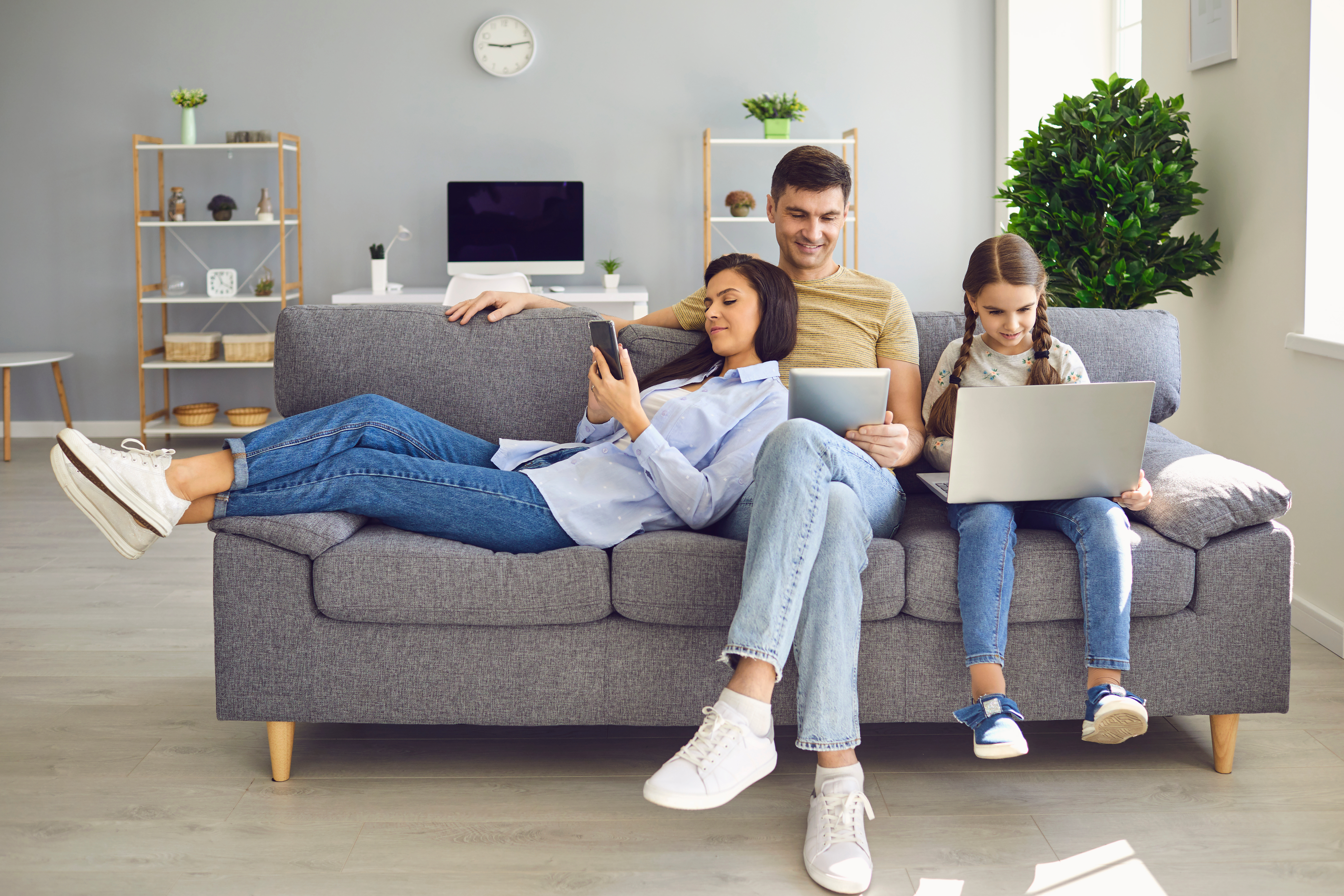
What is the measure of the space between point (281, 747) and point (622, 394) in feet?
2.68

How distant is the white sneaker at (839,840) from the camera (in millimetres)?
1508

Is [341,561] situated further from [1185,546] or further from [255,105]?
[255,105]

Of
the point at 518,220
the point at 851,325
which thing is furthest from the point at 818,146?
the point at 851,325

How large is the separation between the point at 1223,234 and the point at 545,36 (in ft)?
10.9

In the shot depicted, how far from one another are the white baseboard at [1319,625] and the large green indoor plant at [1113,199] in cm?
88

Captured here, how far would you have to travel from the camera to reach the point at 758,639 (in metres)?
1.54

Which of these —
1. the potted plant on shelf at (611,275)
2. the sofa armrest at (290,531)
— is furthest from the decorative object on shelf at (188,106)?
the sofa armrest at (290,531)

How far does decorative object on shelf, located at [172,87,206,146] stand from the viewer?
5000mm

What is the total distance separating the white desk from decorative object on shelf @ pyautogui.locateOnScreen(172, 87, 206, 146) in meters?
0.95

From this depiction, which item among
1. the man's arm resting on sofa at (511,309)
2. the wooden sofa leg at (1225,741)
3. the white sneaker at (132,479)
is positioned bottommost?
the wooden sofa leg at (1225,741)

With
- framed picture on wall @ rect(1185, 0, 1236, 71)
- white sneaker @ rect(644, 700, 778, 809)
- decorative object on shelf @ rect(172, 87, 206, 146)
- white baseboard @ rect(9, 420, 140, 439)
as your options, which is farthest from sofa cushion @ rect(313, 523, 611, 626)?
white baseboard @ rect(9, 420, 140, 439)

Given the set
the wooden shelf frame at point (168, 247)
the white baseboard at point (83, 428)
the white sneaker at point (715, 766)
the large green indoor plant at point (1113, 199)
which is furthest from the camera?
the white baseboard at point (83, 428)

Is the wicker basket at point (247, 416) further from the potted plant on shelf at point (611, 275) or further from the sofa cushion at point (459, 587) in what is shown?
the sofa cushion at point (459, 587)

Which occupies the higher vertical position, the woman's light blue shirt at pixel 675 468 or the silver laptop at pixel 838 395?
the silver laptop at pixel 838 395
